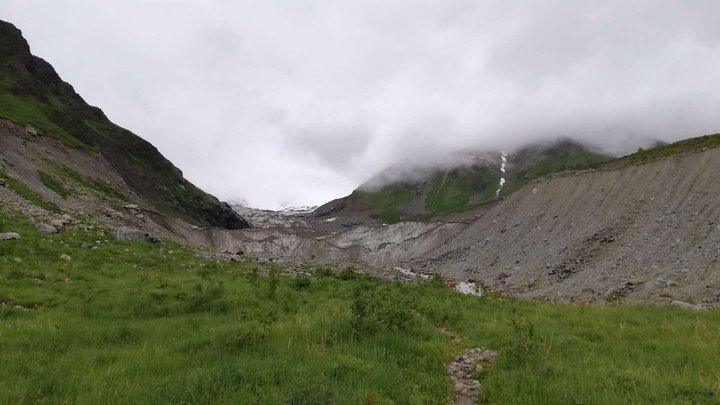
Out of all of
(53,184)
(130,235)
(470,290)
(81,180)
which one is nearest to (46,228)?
(130,235)

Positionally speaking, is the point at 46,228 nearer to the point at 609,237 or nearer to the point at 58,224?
the point at 58,224

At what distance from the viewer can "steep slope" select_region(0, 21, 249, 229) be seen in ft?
252

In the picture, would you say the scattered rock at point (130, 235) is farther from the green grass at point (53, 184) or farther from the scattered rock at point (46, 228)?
the green grass at point (53, 184)

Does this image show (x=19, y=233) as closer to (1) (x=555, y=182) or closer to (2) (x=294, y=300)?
(2) (x=294, y=300)

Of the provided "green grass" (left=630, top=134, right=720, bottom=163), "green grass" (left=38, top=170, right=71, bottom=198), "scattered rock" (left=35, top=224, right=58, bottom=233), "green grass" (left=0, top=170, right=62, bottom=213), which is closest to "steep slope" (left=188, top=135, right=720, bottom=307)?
"green grass" (left=630, top=134, right=720, bottom=163)

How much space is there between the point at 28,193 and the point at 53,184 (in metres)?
11.4

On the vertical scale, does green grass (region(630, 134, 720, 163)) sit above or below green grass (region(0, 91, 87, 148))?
below

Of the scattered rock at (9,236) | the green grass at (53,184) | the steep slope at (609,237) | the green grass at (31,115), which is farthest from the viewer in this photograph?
the green grass at (31,115)

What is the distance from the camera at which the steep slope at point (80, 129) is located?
7681 cm

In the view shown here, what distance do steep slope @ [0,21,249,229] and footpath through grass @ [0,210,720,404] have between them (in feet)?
150

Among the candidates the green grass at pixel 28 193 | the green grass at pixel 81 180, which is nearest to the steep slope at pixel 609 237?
the green grass at pixel 81 180

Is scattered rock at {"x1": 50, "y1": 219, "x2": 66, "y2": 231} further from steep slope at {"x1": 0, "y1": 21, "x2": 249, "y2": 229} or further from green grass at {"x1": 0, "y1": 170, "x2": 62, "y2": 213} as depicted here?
steep slope at {"x1": 0, "y1": 21, "x2": 249, "y2": 229}

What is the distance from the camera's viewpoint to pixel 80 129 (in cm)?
8700

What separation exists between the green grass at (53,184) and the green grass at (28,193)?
696 cm
